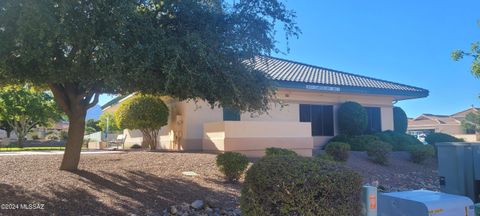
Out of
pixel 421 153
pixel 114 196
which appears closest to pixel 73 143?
pixel 114 196

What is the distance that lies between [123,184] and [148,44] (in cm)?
404

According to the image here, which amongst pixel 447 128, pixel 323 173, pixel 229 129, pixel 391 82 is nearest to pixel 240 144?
pixel 229 129

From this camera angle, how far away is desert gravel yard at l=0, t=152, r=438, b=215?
851cm

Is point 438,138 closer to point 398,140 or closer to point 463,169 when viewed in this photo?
point 398,140

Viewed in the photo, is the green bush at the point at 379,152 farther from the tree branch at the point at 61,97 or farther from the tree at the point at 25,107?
the tree at the point at 25,107

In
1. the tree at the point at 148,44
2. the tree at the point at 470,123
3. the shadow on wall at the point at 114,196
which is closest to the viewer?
the tree at the point at 148,44

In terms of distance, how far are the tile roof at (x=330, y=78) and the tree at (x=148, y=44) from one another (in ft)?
32.0

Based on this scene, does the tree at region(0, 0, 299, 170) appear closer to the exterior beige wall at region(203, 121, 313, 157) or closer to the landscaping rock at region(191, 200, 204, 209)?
the landscaping rock at region(191, 200, 204, 209)

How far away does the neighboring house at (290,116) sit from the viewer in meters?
16.3

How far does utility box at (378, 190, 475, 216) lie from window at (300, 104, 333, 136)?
1607 cm

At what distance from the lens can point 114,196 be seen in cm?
922

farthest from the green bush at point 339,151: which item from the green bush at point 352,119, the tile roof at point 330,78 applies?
the green bush at point 352,119

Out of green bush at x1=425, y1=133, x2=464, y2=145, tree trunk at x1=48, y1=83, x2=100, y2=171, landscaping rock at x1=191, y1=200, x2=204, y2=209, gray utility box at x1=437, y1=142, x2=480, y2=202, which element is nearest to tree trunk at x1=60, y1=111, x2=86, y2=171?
tree trunk at x1=48, y1=83, x2=100, y2=171

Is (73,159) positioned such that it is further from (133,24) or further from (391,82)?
(391,82)
